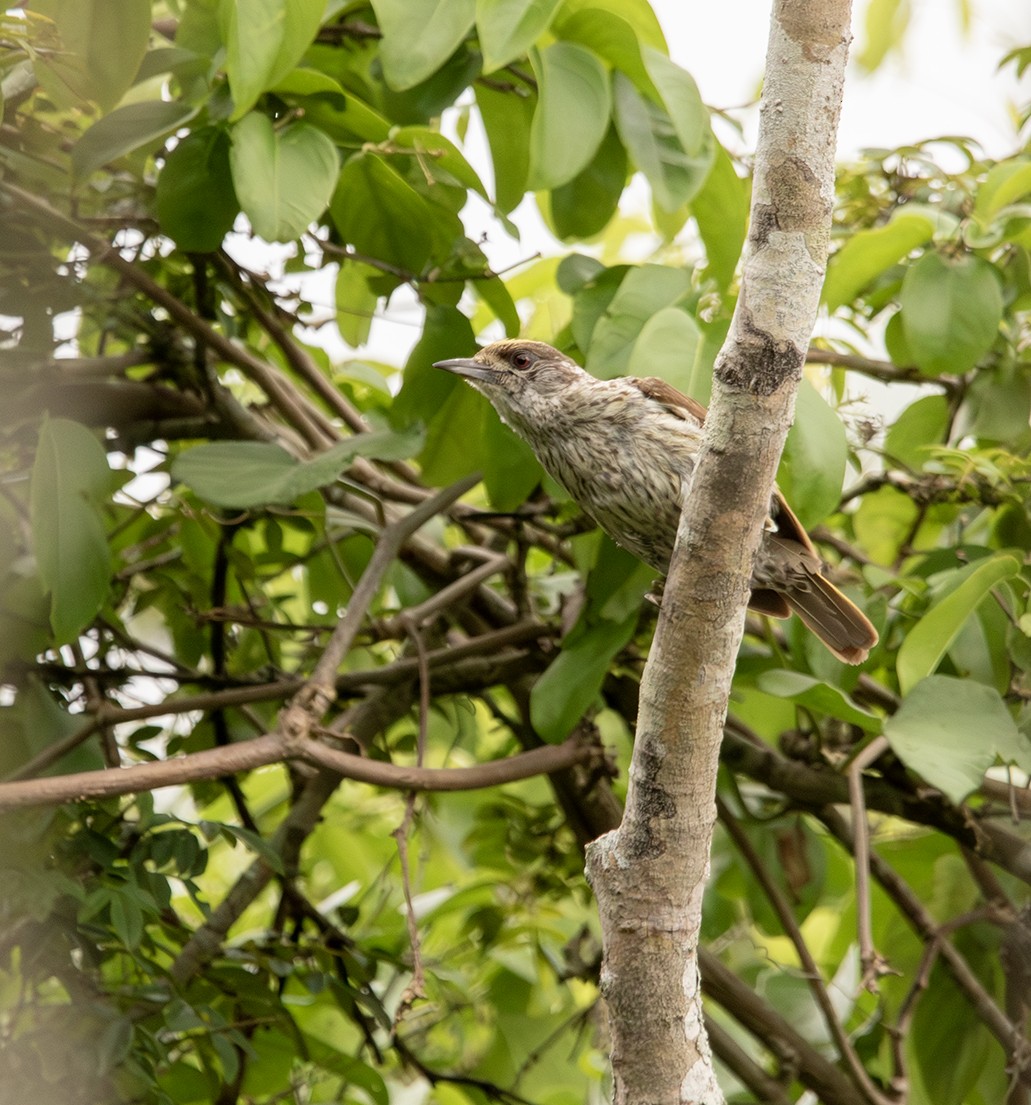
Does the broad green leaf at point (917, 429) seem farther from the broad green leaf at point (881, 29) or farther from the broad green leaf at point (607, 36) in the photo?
the broad green leaf at point (607, 36)

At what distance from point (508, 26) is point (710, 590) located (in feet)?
3.13

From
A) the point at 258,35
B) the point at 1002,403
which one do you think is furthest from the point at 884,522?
the point at 258,35

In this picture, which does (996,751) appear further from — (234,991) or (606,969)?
(234,991)

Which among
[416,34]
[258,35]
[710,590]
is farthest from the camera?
[416,34]

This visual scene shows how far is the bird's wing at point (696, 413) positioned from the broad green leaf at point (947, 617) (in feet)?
0.88

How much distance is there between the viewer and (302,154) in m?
2.18

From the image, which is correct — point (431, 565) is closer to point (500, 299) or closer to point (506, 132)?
point (500, 299)

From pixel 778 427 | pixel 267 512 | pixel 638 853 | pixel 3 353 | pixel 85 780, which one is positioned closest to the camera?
pixel 778 427

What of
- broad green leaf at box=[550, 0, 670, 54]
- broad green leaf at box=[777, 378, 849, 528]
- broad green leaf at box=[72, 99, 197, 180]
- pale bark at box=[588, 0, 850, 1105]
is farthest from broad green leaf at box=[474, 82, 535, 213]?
pale bark at box=[588, 0, 850, 1105]

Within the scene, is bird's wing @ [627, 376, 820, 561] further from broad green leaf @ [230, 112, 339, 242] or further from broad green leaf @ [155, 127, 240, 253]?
broad green leaf @ [155, 127, 240, 253]

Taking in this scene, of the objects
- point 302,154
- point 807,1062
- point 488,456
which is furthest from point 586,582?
point 807,1062

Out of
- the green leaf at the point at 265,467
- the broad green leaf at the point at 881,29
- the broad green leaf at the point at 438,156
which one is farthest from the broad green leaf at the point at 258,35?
the broad green leaf at the point at 881,29

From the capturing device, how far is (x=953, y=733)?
87.3 inches

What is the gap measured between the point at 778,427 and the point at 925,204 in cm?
158
